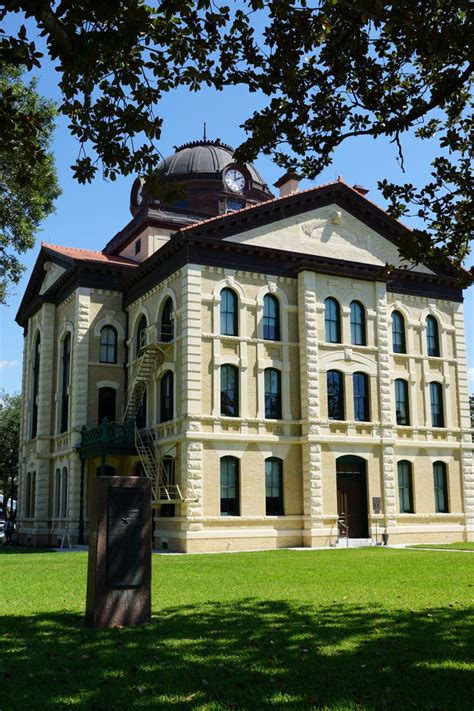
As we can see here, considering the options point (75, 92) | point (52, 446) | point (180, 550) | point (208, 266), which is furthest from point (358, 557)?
point (52, 446)

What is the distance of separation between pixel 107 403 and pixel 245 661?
91.7 feet

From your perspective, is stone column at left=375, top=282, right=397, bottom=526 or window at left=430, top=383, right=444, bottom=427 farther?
window at left=430, top=383, right=444, bottom=427

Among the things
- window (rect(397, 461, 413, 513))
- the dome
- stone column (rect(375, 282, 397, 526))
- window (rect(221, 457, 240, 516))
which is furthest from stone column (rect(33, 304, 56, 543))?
window (rect(397, 461, 413, 513))

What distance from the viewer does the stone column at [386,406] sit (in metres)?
31.2

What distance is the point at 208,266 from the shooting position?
29938 mm

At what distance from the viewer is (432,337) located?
115 feet

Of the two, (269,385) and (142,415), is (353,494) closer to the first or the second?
(269,385)

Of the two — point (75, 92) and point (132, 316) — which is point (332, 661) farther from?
point (132, 316)

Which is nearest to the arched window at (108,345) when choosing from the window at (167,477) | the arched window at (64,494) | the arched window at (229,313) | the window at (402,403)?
the arched window at (64,494)

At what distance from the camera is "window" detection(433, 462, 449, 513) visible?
33.1 meters

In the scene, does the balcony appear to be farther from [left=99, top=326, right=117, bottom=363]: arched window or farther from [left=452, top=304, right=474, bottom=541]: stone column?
[left=452, top=304, right=474, bottom=541]: stone column

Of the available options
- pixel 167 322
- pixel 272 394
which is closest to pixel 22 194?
pixel 167 322

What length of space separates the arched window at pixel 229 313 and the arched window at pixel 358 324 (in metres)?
5.26

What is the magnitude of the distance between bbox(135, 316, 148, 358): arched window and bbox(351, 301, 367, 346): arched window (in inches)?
345
